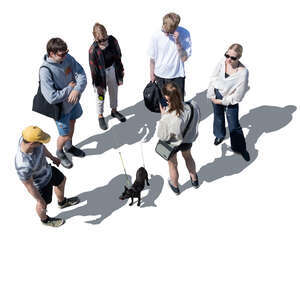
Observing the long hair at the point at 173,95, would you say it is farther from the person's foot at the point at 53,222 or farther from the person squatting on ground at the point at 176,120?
the person's foot at the point at 53,222

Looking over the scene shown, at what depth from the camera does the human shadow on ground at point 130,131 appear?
654 centimetres

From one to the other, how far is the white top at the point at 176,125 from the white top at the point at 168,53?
1551 millimetres

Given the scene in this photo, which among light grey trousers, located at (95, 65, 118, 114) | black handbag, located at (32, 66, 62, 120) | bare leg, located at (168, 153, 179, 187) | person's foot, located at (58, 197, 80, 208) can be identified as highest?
light grey trousers, located at (95, 65, 118, 114)

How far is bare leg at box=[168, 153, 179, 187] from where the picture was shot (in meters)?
5.25

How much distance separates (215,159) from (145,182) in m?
1.32

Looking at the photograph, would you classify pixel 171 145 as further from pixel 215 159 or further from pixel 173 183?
pixel 215 159

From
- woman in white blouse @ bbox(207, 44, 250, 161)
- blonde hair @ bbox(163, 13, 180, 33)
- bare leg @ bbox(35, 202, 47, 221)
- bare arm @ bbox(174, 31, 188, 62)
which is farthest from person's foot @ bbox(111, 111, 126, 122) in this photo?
bare leg @ bbox(35, 202, 47, 221)

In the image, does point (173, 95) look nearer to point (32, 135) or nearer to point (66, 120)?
point (32, 135)

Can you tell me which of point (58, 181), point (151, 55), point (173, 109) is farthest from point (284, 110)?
point (58, 181)

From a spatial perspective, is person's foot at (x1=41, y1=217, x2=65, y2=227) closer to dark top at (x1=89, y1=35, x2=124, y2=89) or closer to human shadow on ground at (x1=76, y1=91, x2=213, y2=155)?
human shadow on ground at (x1=76, y1=91, x2=213, y2=155)

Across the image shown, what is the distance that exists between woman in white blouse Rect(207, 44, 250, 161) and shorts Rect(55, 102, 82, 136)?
2.21 metres

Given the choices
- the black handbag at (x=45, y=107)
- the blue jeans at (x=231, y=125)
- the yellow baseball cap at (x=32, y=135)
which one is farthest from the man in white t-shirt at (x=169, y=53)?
the yellow baseball cap at (x=32, y=135)

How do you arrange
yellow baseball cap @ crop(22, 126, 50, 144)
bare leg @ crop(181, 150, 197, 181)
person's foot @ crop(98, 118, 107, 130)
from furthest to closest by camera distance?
person's foot @ crop(98, 118, 107, 130), bare leg @ crop(181, 150, 197, 181), yellow baseball cap @ crop(22, 126, 50, 144)

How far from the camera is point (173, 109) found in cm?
444
